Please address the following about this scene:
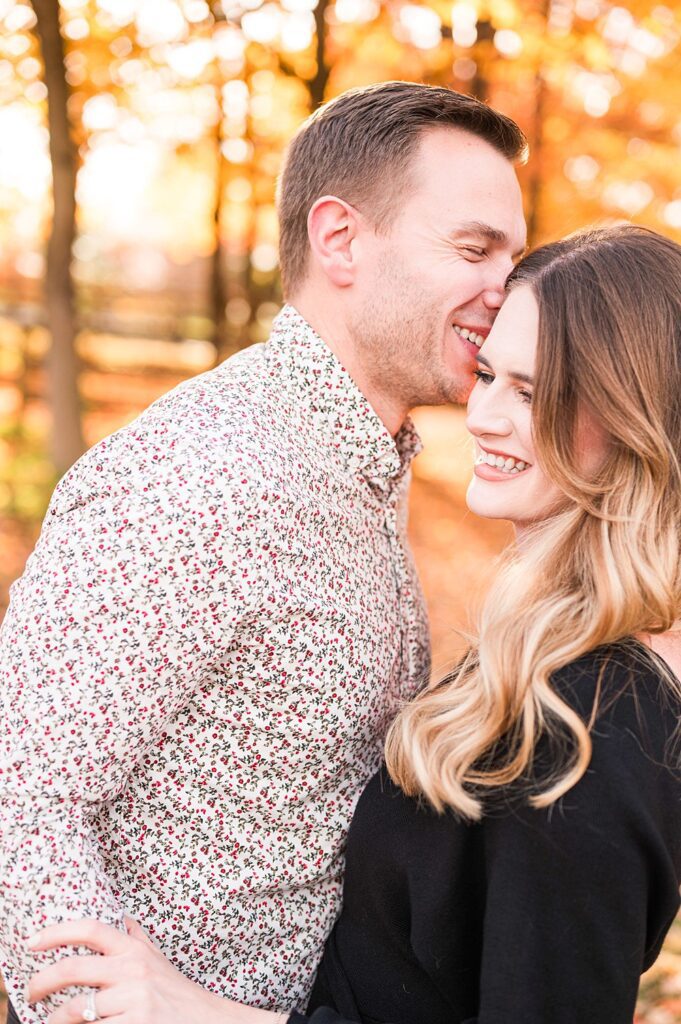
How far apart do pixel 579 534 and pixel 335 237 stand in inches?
46.1

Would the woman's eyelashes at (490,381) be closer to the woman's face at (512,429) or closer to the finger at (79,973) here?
the woman's face at (512,429)

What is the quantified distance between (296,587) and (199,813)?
0.54 m

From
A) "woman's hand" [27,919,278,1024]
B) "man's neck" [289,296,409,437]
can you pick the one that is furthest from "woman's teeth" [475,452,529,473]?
"woman's hand" [27,919,278,1024]

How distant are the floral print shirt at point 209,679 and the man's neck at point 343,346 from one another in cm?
15

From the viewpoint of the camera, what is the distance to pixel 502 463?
2.43 m

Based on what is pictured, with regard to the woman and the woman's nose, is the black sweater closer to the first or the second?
the woman

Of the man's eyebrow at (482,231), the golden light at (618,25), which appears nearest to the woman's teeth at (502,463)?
the man's eyebrow at (482,231)

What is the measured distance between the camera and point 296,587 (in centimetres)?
223

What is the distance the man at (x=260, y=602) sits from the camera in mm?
1988

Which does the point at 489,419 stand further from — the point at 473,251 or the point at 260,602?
the point at 260,602

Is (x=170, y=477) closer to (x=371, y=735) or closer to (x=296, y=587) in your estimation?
(x=296, y=587)

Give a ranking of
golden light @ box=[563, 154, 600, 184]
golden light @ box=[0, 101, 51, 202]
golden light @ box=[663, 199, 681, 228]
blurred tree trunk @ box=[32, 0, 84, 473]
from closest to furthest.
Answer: blurred tree trunk @ box=[32, 0, 84, 473] → golden light @ box=[663, 199, 681, 228] → golden light @ box=[0, 101, 51, 202] → golden light @ box=[563, 154, 600, 184]

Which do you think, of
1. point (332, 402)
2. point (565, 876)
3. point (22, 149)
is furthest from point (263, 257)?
point (565, 876)

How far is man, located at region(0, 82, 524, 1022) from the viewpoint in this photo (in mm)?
1988
